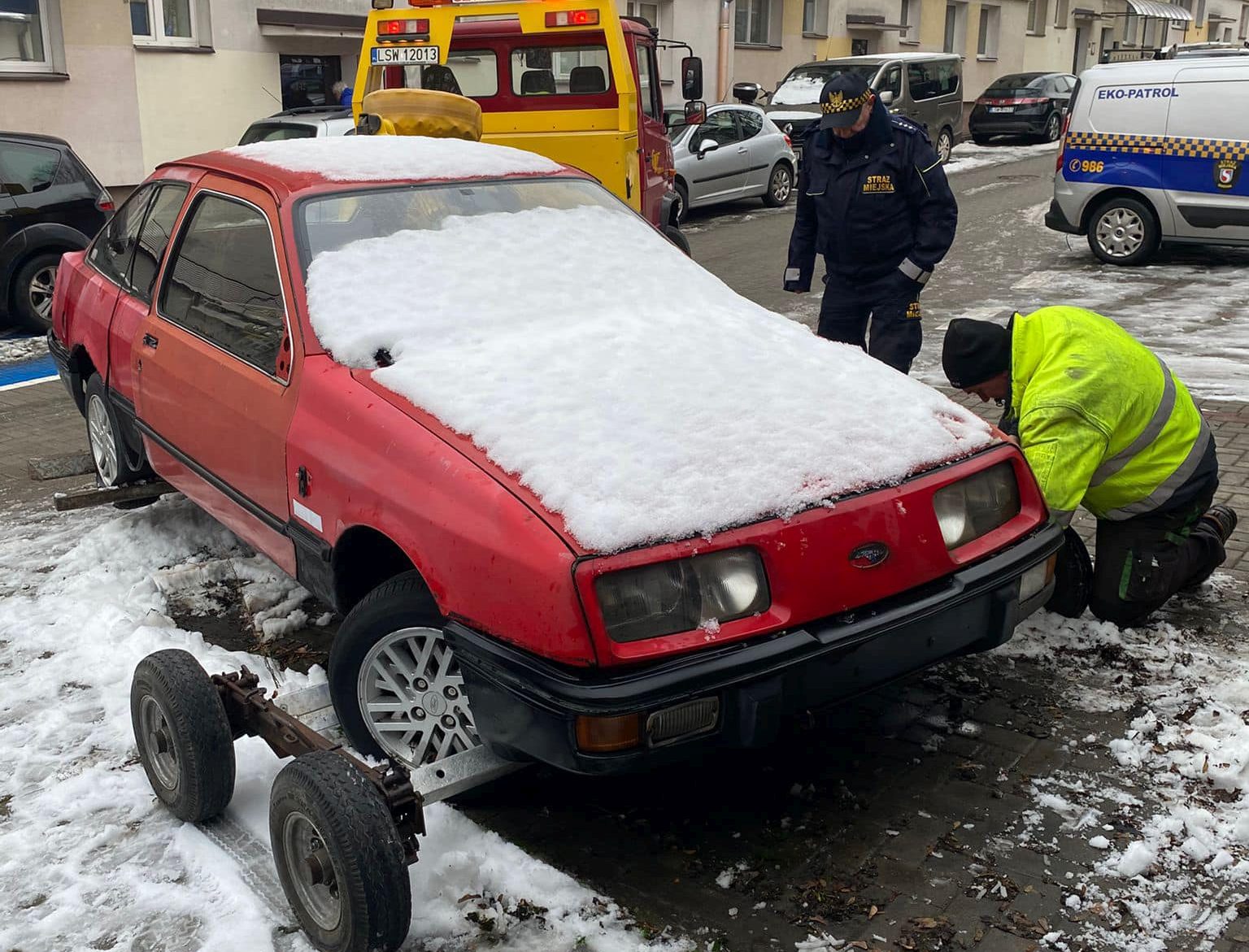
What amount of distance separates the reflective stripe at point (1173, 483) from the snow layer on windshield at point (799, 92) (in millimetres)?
17262

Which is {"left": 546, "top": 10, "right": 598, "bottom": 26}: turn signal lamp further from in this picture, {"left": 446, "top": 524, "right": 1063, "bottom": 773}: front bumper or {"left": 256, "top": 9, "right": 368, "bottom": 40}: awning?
{"left": 256, "top": 9, "right": 368, "bottom": 40}: awning

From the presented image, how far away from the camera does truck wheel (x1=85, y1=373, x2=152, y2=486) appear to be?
5.23m

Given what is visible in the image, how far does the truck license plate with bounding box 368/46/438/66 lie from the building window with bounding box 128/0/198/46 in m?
7.80

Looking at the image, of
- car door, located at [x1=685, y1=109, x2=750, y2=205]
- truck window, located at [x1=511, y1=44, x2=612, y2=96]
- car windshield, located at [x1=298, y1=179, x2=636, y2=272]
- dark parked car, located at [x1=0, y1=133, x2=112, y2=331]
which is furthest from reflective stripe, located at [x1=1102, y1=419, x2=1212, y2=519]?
car door, located at [x1=685, y1=109, x2=750, y2=205]

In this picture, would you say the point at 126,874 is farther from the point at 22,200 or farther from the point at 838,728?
the point at 22,200

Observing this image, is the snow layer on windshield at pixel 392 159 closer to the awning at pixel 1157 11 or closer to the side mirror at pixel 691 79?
the side mirror at pixel 691 79

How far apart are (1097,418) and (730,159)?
13.0 metres

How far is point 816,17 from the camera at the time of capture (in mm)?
28531

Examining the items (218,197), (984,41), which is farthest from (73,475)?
(984,41)

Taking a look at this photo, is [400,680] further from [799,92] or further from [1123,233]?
[799,92]

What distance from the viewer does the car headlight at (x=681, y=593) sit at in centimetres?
276

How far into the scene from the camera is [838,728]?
3164mm

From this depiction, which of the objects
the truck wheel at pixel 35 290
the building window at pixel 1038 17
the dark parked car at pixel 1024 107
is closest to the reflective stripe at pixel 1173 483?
the truck wheel at pixel 35 290

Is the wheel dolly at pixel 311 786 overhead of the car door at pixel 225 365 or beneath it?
beneath
